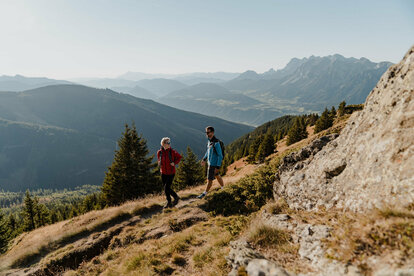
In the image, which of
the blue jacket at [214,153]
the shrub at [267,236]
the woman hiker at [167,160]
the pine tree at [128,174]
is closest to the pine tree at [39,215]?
the pine tree at [128,174]

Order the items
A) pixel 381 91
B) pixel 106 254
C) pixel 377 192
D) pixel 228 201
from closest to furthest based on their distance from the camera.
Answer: pixel 377 192, pixel 381 91, pixel 106 254, pixel 228 201

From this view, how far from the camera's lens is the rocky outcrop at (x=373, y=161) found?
13.2ft

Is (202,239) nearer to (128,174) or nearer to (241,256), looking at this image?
(241,256)

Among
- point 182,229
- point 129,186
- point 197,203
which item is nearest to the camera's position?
point 182,229

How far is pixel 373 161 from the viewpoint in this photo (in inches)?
185

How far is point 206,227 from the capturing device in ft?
26.1

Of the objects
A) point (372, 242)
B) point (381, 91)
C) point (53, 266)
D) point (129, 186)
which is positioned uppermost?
point (381, 91)

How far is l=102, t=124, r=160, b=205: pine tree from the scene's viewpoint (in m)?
26.2

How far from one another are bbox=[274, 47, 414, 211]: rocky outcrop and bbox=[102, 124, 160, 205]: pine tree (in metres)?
22.8

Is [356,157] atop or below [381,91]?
below

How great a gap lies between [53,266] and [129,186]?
61.7 feet

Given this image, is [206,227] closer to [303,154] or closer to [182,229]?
[182,229]

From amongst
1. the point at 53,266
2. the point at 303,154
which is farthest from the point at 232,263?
the point at 53,266

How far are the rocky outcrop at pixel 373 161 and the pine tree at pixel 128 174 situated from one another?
22.8 m
